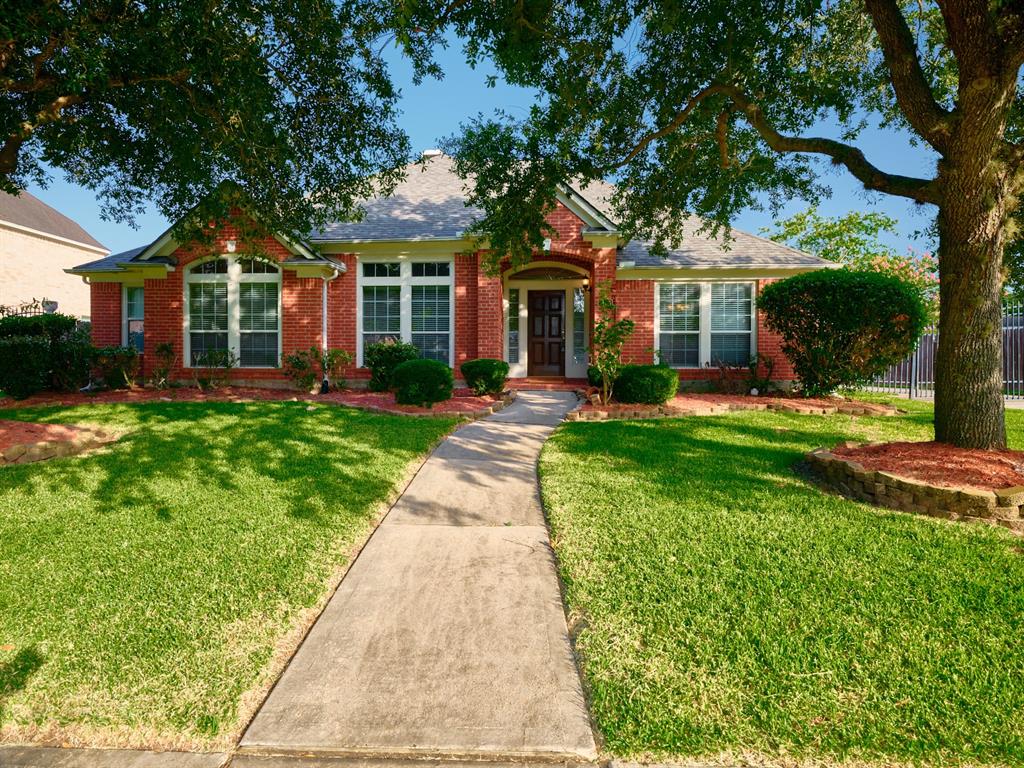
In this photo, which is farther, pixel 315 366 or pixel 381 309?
pixel 381 309

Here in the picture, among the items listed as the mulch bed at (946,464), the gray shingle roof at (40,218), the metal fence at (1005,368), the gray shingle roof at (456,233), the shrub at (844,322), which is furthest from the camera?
the gray shingle roof at (40,218)

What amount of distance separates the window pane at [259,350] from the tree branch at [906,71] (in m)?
12.9

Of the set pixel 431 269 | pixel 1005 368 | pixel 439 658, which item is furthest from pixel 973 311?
pixel 1005 368

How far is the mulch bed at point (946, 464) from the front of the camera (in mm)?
4543

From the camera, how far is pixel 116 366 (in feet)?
39.9

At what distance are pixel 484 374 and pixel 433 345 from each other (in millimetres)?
2908

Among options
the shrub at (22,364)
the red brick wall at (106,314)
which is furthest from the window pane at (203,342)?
the shrub at (22,364)

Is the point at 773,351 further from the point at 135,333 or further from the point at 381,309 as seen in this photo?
the point at 135,333

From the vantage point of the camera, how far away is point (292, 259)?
40.8ft

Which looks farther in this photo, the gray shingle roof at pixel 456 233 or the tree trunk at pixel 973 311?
the gray shingle roof at pixel 456 233

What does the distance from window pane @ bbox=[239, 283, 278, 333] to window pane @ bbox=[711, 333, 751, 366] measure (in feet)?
37.9

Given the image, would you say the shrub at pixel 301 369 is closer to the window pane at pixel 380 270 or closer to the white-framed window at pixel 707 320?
the window pane at pixel 380 270

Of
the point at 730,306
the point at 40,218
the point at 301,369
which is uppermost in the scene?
the point at 40,218

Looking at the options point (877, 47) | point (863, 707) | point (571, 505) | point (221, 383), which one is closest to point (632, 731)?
point (863, 707)
